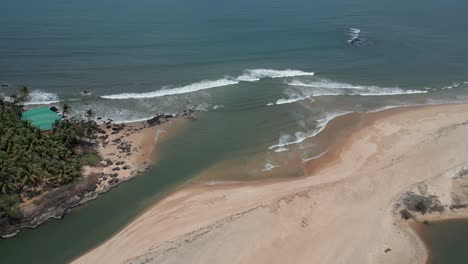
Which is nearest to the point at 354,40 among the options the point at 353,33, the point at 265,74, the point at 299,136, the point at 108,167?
the point at 353,33

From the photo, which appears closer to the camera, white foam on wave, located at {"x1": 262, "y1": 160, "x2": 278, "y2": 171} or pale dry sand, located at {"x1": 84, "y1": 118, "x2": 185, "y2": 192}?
pale dry sand, located at {"x1": 84, "y1": 118, "x2": 185, "y2": 192}

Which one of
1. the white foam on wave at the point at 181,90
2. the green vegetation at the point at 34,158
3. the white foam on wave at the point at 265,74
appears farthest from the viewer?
the white foam on wave at the point at 265,74

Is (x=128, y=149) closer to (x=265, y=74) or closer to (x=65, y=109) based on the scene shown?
(x=65, y=109)

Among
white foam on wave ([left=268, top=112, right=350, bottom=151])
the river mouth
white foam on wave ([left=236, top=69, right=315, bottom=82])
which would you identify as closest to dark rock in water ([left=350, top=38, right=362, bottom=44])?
white foam on wave ([left=236, top=69, right=315, bottom=82])

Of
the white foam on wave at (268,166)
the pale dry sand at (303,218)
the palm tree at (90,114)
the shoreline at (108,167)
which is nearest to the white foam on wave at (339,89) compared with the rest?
the pale dry sand at (303,218)

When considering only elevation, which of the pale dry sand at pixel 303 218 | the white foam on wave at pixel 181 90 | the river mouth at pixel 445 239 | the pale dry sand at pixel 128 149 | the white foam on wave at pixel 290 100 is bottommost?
the river mouth at pixel 445 239

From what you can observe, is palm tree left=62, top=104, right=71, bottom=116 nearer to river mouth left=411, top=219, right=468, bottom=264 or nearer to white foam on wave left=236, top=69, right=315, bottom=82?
white foam on wave left=236, top=69, right=315, bottom=82

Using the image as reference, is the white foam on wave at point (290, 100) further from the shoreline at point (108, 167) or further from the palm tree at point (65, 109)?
the palm tree at point (65, 109)

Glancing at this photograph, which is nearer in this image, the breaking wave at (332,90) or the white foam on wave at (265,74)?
the breaking wave at (332,90)
